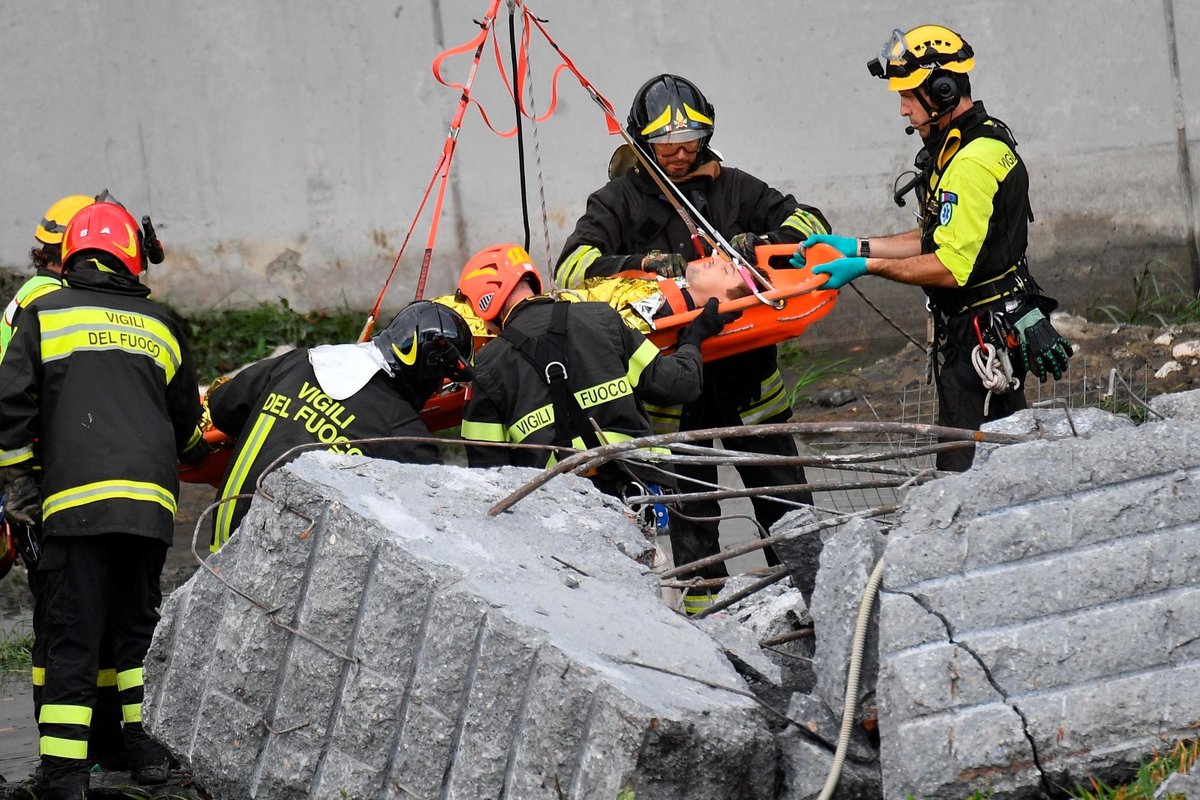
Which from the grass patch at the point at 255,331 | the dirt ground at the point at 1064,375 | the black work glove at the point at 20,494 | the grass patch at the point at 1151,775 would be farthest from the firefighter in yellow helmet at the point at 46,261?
the dirt ground at the point at 1064,375

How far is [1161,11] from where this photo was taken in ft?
29.0

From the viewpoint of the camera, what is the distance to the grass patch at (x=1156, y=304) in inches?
330

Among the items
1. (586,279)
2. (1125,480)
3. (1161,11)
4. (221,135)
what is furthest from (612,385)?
(1161,11)

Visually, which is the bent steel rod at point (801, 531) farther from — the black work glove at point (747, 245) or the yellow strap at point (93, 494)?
the black work glove at point (747, 245)

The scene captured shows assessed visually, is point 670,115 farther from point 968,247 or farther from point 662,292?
point 968,247

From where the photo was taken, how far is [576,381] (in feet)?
15.2

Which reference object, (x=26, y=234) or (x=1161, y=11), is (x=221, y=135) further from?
(x=1161, y=11)

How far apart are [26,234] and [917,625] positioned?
7667mm

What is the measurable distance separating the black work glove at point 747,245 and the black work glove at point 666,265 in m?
0.21

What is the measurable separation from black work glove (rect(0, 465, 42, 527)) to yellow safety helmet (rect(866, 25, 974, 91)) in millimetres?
3154

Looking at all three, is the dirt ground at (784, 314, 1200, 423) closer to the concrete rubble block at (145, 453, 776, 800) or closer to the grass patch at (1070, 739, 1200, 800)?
the concrete rubble block at (145, 453, 776, 800)

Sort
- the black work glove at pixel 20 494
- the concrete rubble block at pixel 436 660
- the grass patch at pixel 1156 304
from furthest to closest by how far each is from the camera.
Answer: the grass patch at pixel 1156 304 < the black work glove at pixel 20 494 < the concrete rubble block at pixel 436 660

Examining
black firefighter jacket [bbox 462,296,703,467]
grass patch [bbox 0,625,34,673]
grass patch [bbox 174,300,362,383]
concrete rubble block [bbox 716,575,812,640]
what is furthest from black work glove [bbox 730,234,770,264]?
grass patch [bbox 174,300,362,383]

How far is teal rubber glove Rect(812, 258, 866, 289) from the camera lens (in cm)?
521
